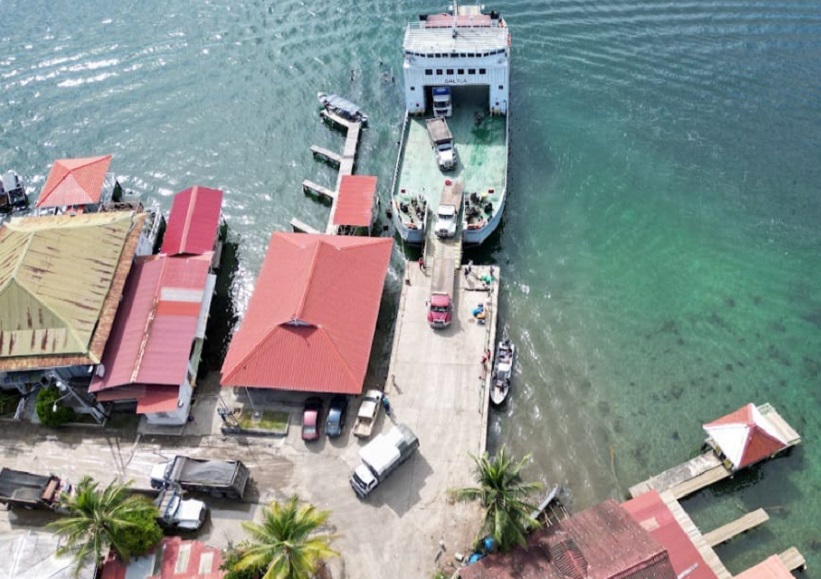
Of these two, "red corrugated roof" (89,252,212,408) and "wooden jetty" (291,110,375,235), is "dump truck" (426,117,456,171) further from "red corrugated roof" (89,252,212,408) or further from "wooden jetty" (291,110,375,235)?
"red corrugated roof" (89,252,212,408)

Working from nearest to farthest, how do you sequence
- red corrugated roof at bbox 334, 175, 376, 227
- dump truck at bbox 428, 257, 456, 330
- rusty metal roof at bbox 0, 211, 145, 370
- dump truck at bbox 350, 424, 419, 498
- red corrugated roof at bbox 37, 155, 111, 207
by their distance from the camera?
dump truck at bbox 350, 424, 419, 498 < rusty metal roof at bbox 0, 211, 145, 370 < dump truck at bbox 428, 257, 456, 330 < red corrugated roof at bbox 334, 175, 376, 227 < red corrugated roof at bbox 37, 155, 111, 207

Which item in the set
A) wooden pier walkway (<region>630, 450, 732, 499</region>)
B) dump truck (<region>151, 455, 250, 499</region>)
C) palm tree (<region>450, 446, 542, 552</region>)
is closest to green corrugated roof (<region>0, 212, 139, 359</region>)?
dump truck (<region>151, 455, 250, 499</region>)

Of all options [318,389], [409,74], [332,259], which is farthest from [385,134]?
[318,389]

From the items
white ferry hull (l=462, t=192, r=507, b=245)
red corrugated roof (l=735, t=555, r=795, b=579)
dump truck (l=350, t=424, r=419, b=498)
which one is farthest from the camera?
white ferry hull (l=462, t=192, r=507, b=245)

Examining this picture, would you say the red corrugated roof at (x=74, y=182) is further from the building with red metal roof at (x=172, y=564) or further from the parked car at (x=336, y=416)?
the building with red metal roof at (x=172, y=564)

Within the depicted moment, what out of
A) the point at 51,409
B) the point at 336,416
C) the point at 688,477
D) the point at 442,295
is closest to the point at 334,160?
the point at 442,295

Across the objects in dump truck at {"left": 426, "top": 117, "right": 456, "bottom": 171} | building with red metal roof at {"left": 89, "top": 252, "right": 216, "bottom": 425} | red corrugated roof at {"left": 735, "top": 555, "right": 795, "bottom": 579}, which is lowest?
red corrugated roof at {"left": 735, "top": 555, "right": 795, "bottom": 579}

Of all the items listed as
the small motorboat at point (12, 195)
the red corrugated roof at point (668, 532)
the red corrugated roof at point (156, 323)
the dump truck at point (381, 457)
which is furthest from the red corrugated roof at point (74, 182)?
the red corrugated roof at point (668, 532)
